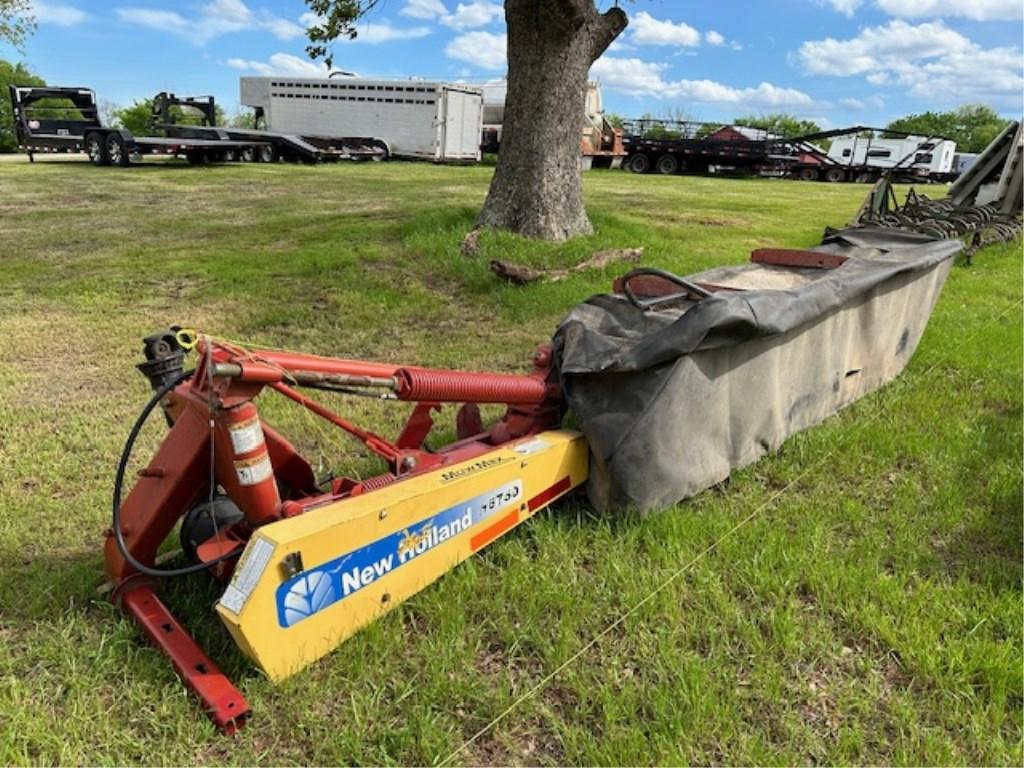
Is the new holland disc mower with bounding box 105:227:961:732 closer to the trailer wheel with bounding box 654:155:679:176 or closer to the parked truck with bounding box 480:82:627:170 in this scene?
the parked truck with bounding box 480:82:627:170

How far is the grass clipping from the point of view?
654 centimetres

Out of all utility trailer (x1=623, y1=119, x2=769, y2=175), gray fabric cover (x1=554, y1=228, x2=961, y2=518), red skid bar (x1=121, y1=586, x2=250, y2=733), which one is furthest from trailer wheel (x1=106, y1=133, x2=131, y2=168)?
red skid bar (x1=121, y1=586, x2=250, y2=733)

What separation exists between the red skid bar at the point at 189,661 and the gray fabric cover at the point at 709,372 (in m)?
1.44

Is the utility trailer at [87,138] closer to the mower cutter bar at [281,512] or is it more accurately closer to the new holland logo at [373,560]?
the mower cutter bar at [281,512]

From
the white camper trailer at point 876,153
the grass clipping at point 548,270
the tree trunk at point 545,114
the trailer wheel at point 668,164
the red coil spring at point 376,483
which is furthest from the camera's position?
the white camper trailer at point 876,153

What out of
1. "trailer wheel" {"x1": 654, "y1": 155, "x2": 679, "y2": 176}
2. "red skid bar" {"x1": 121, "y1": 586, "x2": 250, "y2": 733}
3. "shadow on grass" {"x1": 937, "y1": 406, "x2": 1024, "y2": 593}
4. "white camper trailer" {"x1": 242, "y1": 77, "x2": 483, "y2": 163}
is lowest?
"red skid bar" {"x1": 121, "y1": 586, "x2": 250, "y2": 733}

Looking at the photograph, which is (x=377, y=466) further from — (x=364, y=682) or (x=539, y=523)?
(x=364, y=682)

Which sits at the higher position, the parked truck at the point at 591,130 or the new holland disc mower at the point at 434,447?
the parked truck at the point at 591,130

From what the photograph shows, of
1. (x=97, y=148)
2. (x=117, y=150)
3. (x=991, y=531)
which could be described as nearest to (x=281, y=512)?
(x=991, y=531)

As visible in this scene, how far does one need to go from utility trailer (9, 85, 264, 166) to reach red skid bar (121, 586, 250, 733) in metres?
20.3

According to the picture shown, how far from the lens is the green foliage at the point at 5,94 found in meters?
31.7

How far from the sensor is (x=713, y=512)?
119 inches

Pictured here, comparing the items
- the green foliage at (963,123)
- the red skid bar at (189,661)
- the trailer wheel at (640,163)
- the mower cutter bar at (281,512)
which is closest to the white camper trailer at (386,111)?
the trailer wheel at (640,163)

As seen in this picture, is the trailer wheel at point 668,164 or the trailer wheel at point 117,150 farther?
the trailer wheel at point 668,164
